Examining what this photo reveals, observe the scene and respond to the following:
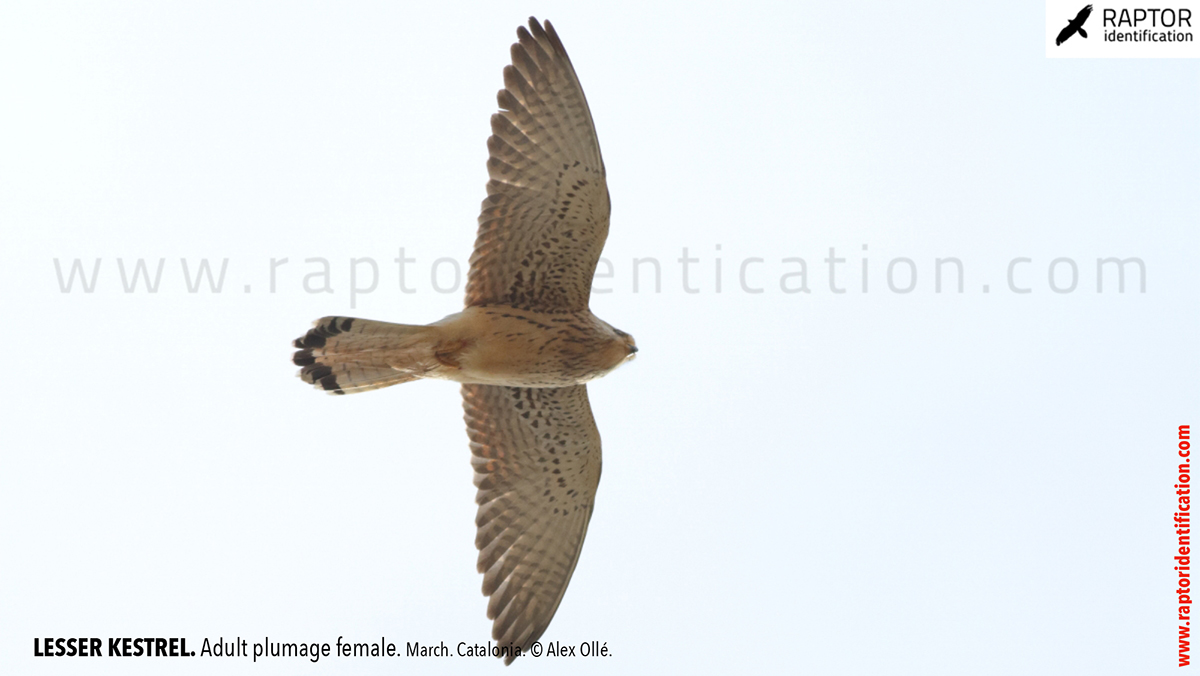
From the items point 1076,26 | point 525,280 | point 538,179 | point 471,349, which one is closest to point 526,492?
point 471,349

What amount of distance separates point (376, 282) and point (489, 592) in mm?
2838

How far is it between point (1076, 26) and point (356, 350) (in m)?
8.43

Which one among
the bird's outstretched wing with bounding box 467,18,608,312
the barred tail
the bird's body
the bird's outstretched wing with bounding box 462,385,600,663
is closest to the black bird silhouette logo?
the bird's outstretched wing with bounding box 467,18,608,312

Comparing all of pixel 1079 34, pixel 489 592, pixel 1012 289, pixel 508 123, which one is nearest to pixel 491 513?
pixel 489 592

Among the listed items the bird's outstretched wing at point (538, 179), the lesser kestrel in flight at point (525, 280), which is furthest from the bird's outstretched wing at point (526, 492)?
the bird's outstretched wing at point (538, 179)

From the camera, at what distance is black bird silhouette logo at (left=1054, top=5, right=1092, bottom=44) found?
12.4 meters

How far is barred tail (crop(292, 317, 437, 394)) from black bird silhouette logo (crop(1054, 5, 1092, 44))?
25.0 ft

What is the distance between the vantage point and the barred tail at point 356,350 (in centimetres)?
908

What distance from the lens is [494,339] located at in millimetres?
9219

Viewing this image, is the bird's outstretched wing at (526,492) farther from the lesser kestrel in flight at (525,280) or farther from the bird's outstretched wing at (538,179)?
the bird's outstretched wing at (538,179)

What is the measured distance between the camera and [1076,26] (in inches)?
492

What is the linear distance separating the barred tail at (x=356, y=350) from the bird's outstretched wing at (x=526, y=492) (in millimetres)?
894

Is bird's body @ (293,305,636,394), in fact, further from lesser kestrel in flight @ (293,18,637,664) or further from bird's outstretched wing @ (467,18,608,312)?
bird's outstretched wing @ (467,18,608,312)

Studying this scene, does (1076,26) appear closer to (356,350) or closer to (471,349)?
(471,349)
